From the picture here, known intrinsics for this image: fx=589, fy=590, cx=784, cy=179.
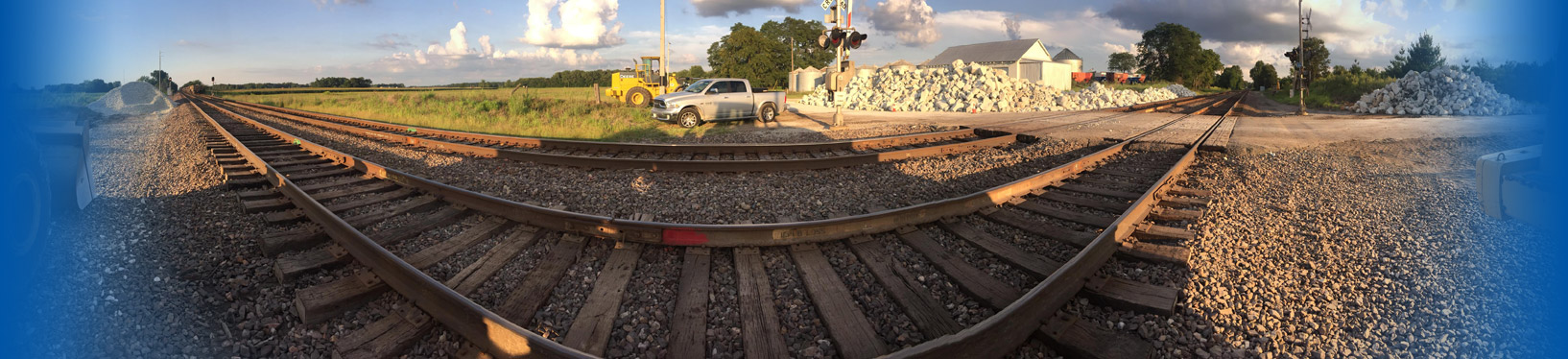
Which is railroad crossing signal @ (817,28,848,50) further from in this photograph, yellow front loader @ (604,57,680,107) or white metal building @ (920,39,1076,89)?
white metal building @ (920,39,1076,89)

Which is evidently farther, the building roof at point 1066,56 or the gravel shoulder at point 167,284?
the building roof at point 1066,56

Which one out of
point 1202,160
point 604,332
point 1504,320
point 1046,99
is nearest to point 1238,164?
point 1202,160

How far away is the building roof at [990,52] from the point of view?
5619 centimetres

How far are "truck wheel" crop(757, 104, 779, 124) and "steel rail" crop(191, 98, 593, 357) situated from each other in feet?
42.5

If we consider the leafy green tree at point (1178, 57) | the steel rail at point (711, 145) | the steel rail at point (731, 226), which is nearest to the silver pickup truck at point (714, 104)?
the steel rail at point (711, 145)

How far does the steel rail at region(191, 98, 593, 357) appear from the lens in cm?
251

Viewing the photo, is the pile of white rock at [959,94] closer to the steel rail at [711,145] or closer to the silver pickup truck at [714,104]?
the silver pickup truck at [714,104]

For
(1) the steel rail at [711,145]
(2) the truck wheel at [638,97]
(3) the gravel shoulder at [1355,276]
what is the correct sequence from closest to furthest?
(3) the gravel shoulder at [1355,276] → (1) the steel rail at [711,145] → (2) the truck wheel at [638,97]

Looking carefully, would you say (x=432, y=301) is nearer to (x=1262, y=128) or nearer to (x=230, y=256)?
(x=230, y=256)

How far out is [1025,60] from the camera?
5494 cm

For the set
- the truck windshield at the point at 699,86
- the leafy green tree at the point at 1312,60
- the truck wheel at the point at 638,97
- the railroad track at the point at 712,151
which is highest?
the leafy green tree at the point at 1312,60

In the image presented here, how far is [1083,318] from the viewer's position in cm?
321

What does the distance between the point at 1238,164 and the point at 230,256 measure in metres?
11.7

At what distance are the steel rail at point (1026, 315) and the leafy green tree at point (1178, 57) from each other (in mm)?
85005
